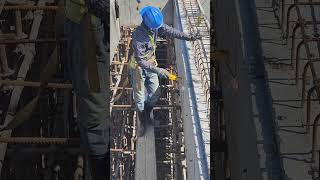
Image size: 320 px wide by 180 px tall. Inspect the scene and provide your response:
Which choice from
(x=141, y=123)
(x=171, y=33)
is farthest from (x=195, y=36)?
(x=141, y=123)

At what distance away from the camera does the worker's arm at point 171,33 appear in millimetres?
5488

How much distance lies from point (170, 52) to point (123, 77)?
1.76 ft

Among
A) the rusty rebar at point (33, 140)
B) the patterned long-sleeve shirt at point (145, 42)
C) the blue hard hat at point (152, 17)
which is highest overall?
the blue hard hat at point (152, 17)

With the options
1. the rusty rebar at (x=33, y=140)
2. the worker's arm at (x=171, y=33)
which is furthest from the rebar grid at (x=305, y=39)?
the rusty rebar at (x=33, y=140)

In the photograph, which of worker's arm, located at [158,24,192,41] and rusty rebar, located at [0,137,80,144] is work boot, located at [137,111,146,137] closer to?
worker's arm, located at [158,24,192,41]

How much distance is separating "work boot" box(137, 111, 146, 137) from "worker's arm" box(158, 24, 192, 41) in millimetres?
829

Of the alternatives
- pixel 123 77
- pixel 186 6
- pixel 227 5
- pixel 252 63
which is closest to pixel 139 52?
pixel 123 77

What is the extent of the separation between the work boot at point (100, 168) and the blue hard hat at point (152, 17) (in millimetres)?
1752

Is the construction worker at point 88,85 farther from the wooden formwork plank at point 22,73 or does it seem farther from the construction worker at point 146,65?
the wooden formwork plank at point 22,73

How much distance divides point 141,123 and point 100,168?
112 cm

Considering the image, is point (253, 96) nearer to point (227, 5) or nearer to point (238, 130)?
point (238, 130)

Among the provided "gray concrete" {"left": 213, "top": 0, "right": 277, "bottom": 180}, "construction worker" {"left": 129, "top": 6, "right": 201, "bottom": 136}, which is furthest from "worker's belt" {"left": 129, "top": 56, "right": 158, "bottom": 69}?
"gray concrete" {"left": 213, "top": 0, "right": 277, "bottom": 180}

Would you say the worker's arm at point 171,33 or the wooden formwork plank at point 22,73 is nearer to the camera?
the worker's arm at point 171,33

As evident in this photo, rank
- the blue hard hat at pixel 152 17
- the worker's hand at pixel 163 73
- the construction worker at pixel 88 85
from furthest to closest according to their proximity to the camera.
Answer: the construction worker at pixel 88 85, the worker's hand at pixel 163 73, the blue hard hat at pixel 152 17
